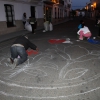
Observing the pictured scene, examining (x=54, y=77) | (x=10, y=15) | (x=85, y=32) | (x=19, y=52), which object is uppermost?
(x=10, y=15)

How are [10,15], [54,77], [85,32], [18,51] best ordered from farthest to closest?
1. [10,15]
2. [85,32]
3. [18,51]
4. [54,77]

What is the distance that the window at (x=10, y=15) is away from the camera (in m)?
13.4

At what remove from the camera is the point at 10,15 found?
13.9 m

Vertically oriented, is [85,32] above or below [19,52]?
above

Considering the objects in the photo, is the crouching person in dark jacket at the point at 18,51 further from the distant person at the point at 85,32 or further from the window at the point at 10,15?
the window at the point at 10,15

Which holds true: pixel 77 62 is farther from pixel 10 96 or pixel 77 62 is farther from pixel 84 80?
pixel 10 96

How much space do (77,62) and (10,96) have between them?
2.99m

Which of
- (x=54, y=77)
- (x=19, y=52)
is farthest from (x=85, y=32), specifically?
(x=54, y=77)

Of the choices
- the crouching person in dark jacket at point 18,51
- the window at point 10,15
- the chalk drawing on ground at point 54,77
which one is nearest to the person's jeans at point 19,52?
the crouching person in dark jacket at point 18,51

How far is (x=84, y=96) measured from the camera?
306 cm

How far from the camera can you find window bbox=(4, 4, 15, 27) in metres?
13.4

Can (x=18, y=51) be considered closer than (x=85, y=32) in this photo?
Yes

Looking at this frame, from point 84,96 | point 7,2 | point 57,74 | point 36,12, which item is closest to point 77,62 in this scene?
point 57,74

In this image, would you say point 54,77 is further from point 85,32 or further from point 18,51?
point 85,32
